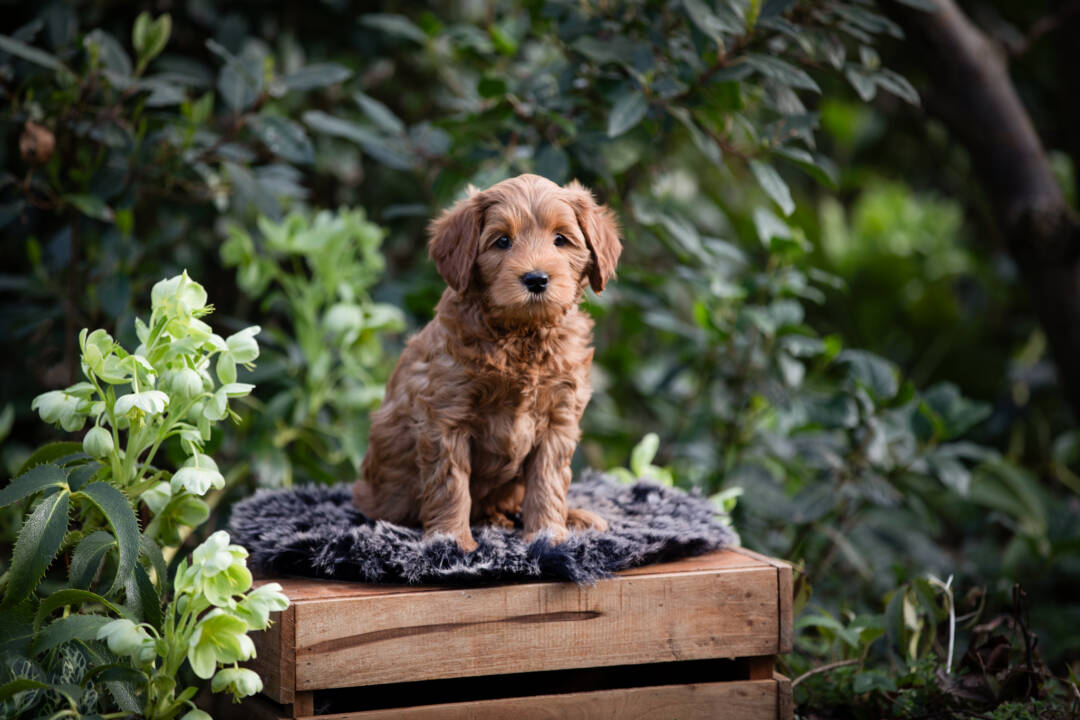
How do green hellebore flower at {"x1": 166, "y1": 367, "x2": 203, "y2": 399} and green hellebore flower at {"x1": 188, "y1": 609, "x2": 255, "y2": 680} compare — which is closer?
green hellebore flower at {"x1": 188, "y1": 609, "x2": 255, "y2": 680}

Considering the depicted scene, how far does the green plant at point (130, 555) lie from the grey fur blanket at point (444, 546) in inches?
9.3

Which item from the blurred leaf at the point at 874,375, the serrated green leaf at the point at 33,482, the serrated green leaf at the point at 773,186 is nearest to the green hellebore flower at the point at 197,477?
the serrated green leaf at the point at 33,482

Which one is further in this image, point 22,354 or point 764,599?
point 22,354

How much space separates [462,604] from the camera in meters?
2.14

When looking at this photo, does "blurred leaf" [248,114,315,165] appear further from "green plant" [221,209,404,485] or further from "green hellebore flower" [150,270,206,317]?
"green hellebore flower" [150,270,206,317]

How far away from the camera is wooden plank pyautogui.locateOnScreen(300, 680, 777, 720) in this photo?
2.14 metres

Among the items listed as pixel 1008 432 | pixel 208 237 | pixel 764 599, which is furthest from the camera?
pixel 1008 432

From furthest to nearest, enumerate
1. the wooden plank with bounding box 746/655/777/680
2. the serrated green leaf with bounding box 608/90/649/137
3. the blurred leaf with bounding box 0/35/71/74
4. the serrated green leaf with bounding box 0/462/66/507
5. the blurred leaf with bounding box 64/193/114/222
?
the blurred leaf with bounding box 64/193/114/222 < the blurred leaf with bounding box 0/35/71/74 < the serrated green leaf with bounding box 608/90/649/137 < the wooden plank with bounding box 746/655/777/680 < the serrated green leaf with bounding box 0/462/66/507

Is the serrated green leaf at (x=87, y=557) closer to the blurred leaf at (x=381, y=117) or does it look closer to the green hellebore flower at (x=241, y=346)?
the green hellebore flower at (x=241, y=346)

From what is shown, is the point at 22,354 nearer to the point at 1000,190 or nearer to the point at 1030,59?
the point at 1000,190

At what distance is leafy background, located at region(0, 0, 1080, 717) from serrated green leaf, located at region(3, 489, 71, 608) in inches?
45.1

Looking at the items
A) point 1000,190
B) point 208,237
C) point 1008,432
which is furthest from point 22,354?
point 1008,432

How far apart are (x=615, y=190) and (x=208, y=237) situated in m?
1.76

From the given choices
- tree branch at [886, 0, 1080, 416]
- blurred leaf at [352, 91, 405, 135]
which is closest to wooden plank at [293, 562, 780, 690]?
blurred leaf at [352, 91, 405, 135]
